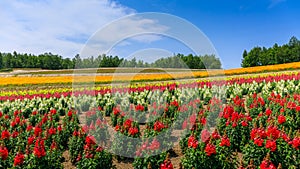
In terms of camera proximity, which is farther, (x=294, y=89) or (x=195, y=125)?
(x=294, y=89)

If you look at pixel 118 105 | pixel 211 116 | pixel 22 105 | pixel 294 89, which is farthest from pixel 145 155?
pixel 294 89

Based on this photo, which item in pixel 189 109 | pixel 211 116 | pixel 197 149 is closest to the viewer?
pixel 197 149

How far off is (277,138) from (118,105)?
8.86m

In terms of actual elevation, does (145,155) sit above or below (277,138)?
below

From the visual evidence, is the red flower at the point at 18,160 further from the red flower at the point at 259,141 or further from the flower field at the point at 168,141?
the red flower at the point at 259,141

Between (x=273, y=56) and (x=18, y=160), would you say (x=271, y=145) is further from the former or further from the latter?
(x=273, y=56)

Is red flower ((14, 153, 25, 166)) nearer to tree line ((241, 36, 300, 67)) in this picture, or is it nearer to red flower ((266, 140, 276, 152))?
red flower ((266, 140, 276, 152))

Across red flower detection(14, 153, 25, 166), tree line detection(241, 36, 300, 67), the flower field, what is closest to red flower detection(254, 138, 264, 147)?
the flower field

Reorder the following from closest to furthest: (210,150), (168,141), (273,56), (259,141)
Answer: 1. (210,150)
2. (259,141)
3. (168,141)
4. (273,56)

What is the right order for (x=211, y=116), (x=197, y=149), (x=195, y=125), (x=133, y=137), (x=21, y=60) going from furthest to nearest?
(x=21, y=60)
(x=211, y=116)
(x=195, y=125)
(x=133, y=137)
(x=197, y=149)

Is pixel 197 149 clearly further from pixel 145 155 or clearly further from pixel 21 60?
pixel 21 60

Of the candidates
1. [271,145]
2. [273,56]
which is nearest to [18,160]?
[271,145]

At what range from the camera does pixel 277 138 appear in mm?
6117

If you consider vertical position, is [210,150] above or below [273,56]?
below
